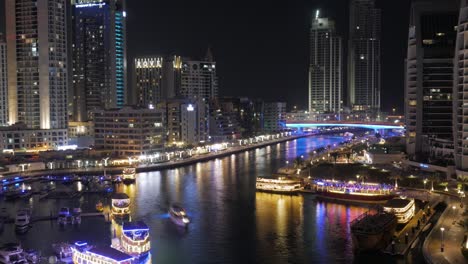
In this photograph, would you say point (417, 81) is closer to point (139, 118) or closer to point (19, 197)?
point (139, 118)

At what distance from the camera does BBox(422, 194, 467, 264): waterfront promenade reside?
13.5 meters

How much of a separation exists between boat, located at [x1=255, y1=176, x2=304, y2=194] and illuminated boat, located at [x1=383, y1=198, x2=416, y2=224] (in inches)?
231

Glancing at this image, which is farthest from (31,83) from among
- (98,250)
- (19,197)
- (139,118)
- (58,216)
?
(98,250)

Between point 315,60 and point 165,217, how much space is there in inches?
2603

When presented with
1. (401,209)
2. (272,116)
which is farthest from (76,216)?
(272,116)

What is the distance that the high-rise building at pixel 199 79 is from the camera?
5772cm

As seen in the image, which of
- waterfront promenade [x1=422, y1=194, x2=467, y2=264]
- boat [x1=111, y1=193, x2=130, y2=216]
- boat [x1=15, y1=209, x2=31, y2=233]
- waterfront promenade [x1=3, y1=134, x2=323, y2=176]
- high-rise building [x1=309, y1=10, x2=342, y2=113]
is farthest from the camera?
high-rise building [x1=309, y1=10, x2=342, y2=113]

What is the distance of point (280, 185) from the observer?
23953 millimetres

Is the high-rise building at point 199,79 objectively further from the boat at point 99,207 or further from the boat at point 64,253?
the boat at point 64,253

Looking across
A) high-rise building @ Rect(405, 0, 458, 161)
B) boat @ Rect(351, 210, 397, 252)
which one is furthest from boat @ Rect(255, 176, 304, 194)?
boat @ Rect(351, 210, 397, 252)

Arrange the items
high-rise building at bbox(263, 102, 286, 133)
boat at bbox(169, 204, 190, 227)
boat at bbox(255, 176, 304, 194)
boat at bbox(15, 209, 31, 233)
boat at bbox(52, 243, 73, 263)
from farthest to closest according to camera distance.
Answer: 1. high-rise building at bbox(263, 102, 286, 133)
2. boat at bbox(255, 176, 304, 194)
3. boat at bbox(169, 204, 190, 227)
4. boat at bbox(15, 209, 31, 233)
5. boat at bbox(52, 243, 73, 263)

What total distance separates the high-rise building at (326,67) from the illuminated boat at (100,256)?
2707 inches

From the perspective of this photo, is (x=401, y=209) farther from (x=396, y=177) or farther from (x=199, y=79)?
(x=199, y=79)

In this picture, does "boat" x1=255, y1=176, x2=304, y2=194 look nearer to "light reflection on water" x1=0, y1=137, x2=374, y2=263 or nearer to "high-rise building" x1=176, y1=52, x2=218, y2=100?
"light reflection on water" x1=0, y1=137, x2=374, y2=263
